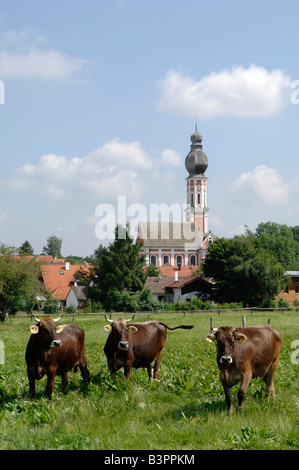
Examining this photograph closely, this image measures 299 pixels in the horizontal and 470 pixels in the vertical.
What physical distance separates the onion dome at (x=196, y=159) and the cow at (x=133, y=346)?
123960 millimetres

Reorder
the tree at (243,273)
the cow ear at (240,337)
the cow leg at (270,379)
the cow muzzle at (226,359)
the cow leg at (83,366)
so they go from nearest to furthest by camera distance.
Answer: the cow muzzle at (226,359), the cow ear at (240,337), the cow leg at (270,379), the cow leg at (83,366), the tree at (243,273)

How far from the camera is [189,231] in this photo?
129m

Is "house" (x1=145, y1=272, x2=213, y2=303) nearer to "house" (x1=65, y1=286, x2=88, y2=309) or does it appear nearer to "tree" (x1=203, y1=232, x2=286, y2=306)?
"tree" (x1=203, y1=232, x2=286, y2=306)

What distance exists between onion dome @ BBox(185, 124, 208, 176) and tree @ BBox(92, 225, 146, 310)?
6811 cm

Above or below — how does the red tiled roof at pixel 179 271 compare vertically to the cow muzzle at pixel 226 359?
above

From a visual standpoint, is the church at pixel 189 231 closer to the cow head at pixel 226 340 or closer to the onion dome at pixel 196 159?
the onion dome at pixel 196 159

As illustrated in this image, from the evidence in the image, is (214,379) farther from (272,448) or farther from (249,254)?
(249,254)

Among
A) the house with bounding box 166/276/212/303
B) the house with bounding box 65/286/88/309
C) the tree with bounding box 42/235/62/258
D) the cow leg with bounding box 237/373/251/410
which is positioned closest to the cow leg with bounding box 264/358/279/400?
the cow leg with bounding box 237/373/251/410

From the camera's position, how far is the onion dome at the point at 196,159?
135 metres

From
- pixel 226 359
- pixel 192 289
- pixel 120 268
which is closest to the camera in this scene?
pixel 226 359

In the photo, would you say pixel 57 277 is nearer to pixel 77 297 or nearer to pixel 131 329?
pixel 77 297

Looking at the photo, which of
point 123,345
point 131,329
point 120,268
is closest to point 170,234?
point 120,268

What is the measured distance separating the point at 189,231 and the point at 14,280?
8401 cm

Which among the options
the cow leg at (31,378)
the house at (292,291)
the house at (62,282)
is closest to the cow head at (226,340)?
the cow leg at (31,378)
